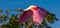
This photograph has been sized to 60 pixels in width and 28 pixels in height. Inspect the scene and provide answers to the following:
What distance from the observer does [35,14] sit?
270 centimetres

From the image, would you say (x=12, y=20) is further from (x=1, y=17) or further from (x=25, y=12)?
(x=25, y=12)

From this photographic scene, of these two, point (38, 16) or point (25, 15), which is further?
point (25, 15)

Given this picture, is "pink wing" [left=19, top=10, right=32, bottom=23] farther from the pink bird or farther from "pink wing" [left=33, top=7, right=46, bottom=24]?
"pink wing" [left=33, top=7, right=46, bottom=24]

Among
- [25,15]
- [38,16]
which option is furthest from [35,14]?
[25,15]

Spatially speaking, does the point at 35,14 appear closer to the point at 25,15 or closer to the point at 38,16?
the point at 38,16

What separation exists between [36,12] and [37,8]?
173 mm

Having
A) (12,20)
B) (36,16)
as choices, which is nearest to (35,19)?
(36,16)

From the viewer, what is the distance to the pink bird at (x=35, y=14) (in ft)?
8.79

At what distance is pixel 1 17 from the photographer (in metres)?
10.7

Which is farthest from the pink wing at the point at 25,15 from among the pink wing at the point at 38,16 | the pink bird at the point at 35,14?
the pink wing at the point at 38,16

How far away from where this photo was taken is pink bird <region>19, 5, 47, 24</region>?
8.79 feet

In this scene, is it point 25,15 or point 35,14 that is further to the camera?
point 25,15

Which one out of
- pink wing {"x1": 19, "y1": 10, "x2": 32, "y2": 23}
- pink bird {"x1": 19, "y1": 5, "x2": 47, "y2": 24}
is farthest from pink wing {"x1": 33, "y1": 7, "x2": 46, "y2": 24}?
pink wing {"x1": 19, "y1": 10, "x2": 32, "y2": 23}

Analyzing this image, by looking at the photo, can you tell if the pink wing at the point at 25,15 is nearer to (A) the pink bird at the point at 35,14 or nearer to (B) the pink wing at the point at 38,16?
(A) the pink bird at the point at 35,14
